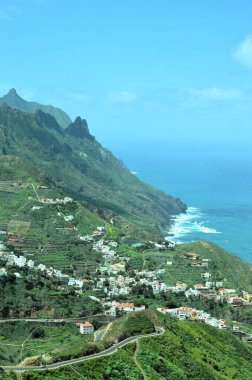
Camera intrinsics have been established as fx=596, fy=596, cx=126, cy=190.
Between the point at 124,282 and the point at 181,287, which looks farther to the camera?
the point at 124,282

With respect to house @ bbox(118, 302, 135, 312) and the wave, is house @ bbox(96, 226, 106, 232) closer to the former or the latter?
the wave

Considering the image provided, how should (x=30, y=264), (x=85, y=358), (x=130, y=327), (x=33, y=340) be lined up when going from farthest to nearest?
(x=30, y=264) → (x=33, y=340) → (x=130, y=327) → (x=85, y=358)

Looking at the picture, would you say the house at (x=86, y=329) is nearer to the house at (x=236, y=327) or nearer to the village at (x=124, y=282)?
the village at (x=124, y=282)

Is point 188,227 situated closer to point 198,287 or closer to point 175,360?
point 198,287

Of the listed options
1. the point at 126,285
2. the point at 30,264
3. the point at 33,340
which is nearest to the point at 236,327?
the point at 126,285

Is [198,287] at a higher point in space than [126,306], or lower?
higher

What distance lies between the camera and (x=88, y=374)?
3198cm

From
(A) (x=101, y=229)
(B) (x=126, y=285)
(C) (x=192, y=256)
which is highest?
(A) (x=101, y=229)

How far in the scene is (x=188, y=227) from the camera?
17050 centimetres

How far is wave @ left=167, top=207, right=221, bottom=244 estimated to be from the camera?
155m

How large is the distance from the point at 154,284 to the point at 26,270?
18.1 m

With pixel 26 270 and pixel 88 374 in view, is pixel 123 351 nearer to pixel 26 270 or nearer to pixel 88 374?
pixel 88 374

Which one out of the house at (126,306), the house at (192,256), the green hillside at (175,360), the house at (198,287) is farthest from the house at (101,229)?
the green hillside at (175,360)

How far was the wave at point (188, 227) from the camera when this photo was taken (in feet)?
510
